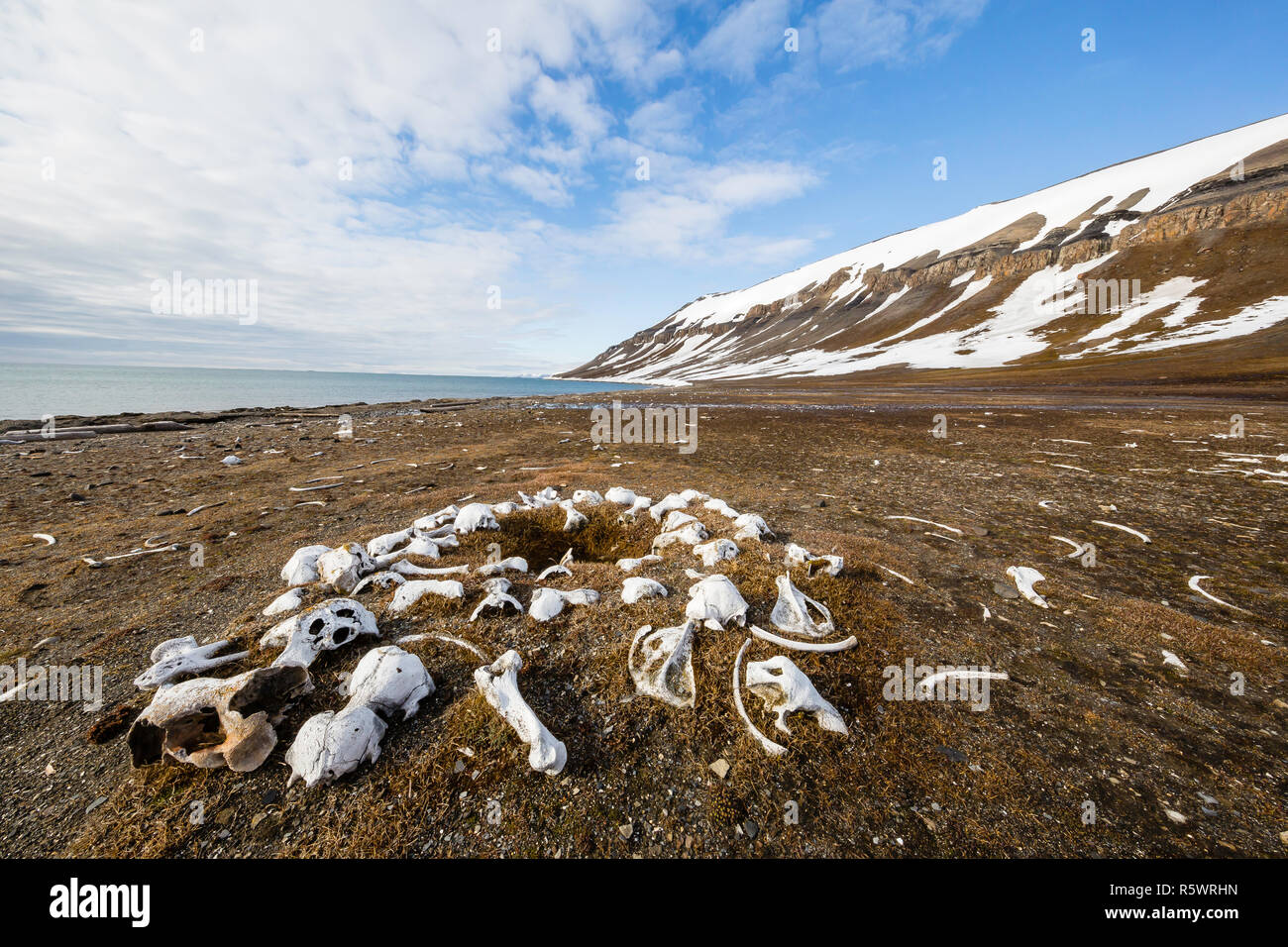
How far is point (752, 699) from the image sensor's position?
3582 mm

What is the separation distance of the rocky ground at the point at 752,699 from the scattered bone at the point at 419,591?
121mm

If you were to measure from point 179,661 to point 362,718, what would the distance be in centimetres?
218

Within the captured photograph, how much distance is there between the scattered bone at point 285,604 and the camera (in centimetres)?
457

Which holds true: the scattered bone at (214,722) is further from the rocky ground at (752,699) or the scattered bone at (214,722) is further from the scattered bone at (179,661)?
the scattered bone at (179,661)

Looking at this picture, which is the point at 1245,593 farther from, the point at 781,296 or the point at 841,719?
the point at 781,296

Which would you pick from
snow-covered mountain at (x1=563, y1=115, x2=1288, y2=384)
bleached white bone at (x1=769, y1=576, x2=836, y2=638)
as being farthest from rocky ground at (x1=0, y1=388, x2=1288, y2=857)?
snow-covered mountain at (x1=563, y1=115, x2=1288, y2=384)

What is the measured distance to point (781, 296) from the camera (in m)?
187

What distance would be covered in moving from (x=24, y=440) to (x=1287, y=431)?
155ft

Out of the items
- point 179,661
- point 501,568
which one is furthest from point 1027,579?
point 179,661

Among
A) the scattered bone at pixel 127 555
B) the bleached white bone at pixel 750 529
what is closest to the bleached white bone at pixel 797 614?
the bleached white bone at pixel 750 529

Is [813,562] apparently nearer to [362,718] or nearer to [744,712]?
[744,712]

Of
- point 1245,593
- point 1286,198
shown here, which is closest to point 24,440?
point 1245,593

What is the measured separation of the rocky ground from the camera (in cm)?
266
